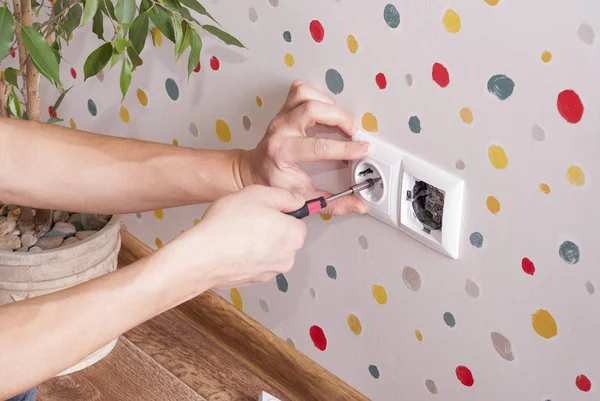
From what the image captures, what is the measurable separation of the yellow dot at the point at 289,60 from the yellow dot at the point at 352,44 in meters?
0.11

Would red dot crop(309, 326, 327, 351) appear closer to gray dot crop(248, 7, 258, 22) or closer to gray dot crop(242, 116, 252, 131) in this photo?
gray dot crop(242, 116, 252, 131)

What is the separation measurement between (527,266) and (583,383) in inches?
5.4

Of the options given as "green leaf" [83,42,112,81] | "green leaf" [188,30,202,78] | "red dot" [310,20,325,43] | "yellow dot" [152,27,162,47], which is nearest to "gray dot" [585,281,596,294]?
"red dot" [310,20,325,43]

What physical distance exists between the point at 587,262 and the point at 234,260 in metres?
0.37

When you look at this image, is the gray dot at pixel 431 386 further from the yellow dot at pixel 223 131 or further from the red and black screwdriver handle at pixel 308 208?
the yellow dot at pixel 223 131

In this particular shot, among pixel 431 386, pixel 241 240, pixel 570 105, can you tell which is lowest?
pixel 431 386

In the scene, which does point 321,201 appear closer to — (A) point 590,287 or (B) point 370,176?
(B) point 370,176

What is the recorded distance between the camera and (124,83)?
3.43ft

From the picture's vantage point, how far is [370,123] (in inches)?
40.1

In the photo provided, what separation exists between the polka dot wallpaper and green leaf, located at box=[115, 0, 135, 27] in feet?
0.59

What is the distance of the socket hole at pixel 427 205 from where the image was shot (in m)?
0.97

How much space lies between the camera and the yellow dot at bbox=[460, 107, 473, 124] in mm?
879

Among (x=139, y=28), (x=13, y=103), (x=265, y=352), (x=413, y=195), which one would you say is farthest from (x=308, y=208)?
(x=13, y=103)

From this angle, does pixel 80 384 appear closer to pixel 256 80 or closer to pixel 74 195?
pixel 74 195
